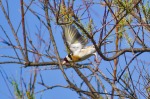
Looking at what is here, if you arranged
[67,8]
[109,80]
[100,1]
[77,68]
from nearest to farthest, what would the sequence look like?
[67,8] < [109,80] < [100,1] < [77,68]

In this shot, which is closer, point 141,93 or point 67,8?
point 67,8

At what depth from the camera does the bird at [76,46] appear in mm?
2191

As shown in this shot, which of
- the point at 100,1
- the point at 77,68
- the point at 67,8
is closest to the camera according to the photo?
the point at 67,8

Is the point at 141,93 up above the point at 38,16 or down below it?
below

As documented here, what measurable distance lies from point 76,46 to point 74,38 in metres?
0.14

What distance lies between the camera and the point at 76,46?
243cm

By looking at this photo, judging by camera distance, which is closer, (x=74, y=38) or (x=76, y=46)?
(x=74, y=38)

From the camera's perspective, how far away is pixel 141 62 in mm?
1937

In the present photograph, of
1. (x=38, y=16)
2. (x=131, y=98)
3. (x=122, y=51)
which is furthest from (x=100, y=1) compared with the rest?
(x=131, y=98)

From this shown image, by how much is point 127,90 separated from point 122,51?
252 mm

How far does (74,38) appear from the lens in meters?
2.30

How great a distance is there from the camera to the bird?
2.19 meters

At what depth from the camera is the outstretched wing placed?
2182 millimetres

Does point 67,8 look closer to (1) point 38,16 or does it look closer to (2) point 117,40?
(1) point 38,16
